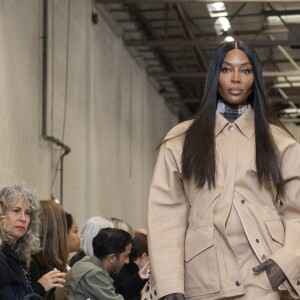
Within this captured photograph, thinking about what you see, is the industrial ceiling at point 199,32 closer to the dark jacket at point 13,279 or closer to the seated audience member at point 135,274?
the seated audience member at point 135,274

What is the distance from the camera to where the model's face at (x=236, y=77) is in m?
3.86

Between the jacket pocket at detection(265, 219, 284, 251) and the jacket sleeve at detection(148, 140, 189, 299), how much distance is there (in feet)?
1.07

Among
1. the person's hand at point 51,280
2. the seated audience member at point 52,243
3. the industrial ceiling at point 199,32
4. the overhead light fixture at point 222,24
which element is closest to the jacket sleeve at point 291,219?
the person's hand at point 51,280

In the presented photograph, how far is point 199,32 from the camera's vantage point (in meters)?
20.4

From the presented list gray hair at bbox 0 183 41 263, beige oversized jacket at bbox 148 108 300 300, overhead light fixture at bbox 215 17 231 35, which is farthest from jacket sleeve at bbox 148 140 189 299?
overhead light fixture at bbox 215 17 231 35

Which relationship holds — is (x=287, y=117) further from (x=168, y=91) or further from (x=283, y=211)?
(x=283, y=211)

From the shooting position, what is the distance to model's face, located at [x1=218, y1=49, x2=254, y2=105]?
3.86 m

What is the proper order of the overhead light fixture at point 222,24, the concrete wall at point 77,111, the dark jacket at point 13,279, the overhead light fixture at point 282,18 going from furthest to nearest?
the overhead light fixture at point 282,18 → the overhead light fixture at point 222,24 → the concrete wall at point 77,111 → the dark jacket at point 13,279

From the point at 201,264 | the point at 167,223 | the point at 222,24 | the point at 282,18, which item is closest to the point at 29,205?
the point at 167,223

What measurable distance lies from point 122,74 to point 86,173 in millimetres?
3736

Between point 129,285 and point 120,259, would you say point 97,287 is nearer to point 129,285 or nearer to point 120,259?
point 120,259

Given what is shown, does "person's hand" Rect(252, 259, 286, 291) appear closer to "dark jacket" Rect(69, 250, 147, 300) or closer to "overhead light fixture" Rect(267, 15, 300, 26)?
"dark jacket" Rect(69, 250, 147, 300)

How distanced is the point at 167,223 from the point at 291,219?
0.47 m

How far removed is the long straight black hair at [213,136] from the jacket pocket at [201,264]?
197 mm
